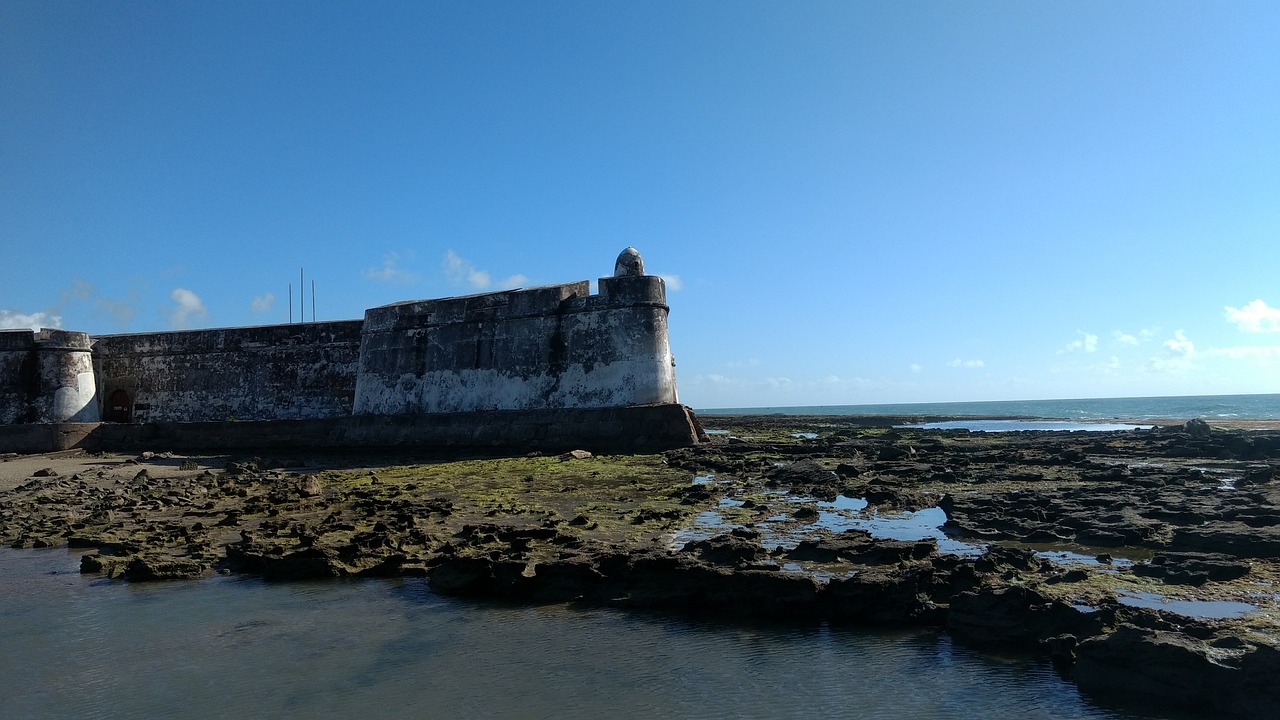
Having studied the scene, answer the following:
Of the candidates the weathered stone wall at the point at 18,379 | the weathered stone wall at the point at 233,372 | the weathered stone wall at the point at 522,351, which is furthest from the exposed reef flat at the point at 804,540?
the weathered stone wall at the point at 18,379

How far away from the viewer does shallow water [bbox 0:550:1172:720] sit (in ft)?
A: 12.1

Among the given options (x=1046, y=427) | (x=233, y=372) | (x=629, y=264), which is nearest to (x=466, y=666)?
(x=629, y=264)

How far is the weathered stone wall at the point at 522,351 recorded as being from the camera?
16.1 m

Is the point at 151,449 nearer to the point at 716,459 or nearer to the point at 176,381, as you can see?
the point at 176,381

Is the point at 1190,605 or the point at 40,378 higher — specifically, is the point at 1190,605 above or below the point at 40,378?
below

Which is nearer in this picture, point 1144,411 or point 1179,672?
point 1179,672

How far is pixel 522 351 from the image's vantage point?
685 inches

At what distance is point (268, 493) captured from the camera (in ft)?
35.0

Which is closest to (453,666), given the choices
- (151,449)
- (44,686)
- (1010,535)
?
(44,686)

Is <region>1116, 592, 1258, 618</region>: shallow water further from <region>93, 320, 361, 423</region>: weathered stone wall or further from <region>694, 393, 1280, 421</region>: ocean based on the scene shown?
<region>694, 393, 1280, 421</region>: ocean

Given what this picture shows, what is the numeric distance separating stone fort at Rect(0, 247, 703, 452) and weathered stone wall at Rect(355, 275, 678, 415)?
0.10ft

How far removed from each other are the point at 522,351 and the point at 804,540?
11682 millimetres

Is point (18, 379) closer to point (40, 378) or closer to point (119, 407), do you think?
point (40, 378)

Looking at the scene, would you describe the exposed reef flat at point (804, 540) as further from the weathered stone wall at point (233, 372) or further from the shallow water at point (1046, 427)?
the shallow water at point (1046, 427)
